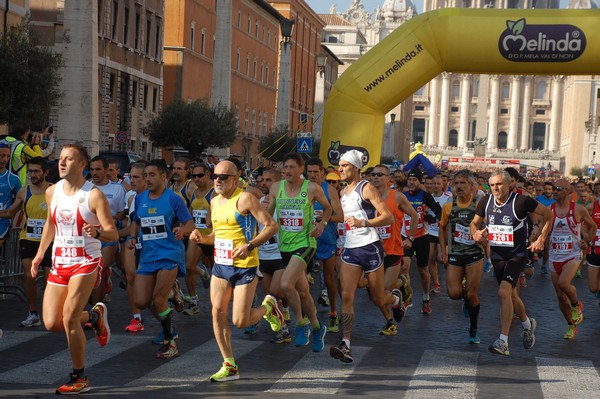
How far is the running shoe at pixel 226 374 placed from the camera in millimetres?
8562

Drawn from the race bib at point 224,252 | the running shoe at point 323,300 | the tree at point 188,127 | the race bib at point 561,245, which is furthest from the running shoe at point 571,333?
the tree at point 188,127

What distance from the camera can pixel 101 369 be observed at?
9.02m

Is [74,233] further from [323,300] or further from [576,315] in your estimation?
[323,300]

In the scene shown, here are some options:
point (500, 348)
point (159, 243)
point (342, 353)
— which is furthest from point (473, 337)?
point (159, 243)

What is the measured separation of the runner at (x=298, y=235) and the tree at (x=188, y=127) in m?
32.4

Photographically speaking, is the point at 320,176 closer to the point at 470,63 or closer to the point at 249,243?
the point at 249,243

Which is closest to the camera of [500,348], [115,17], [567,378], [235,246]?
[235,246]

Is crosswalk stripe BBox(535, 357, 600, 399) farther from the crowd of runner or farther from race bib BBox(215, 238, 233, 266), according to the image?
race bib BBox(215, 238, 233, 266)

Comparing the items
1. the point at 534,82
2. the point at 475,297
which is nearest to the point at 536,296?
the point at 475,297

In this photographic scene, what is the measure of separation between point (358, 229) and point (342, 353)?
130 cm

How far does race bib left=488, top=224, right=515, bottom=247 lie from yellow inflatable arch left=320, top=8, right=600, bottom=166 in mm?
10699

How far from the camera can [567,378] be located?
9.35m

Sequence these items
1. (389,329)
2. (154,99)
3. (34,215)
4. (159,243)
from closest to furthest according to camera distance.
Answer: (159,243), (34,215), (389,329), (154,99)

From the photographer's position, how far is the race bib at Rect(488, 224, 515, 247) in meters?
10.9
